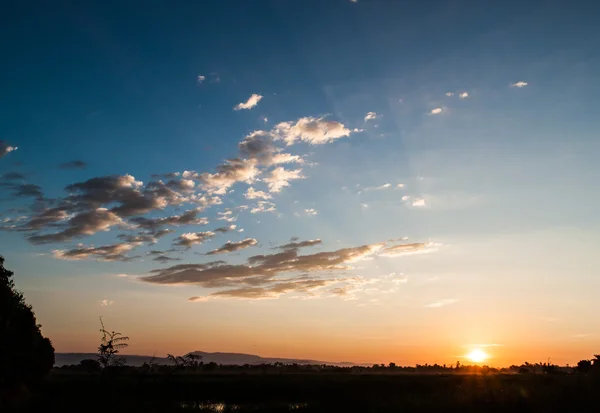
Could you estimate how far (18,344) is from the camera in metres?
30.3

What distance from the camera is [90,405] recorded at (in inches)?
925

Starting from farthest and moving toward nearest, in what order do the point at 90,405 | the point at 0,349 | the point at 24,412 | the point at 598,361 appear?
the point at 598,361, the point at 0,349, the point at 24,412, the point at 90,405

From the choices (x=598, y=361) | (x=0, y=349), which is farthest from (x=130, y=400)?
(x=598, y=361)

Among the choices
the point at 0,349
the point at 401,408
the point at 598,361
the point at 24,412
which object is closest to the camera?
the point at 24,412

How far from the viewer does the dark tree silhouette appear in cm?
2853

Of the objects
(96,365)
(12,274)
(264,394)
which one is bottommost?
(264,394)

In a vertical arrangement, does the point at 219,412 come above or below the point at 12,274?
below

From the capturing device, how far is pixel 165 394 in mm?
33531

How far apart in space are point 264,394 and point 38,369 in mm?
24077

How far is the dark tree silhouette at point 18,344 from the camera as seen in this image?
28.5 meters

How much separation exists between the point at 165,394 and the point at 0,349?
10.5 metres

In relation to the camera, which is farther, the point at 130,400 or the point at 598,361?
the point at 598,361

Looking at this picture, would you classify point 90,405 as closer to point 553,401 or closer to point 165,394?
point 165,394

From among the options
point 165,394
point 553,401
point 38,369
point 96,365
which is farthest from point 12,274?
point 553,401
